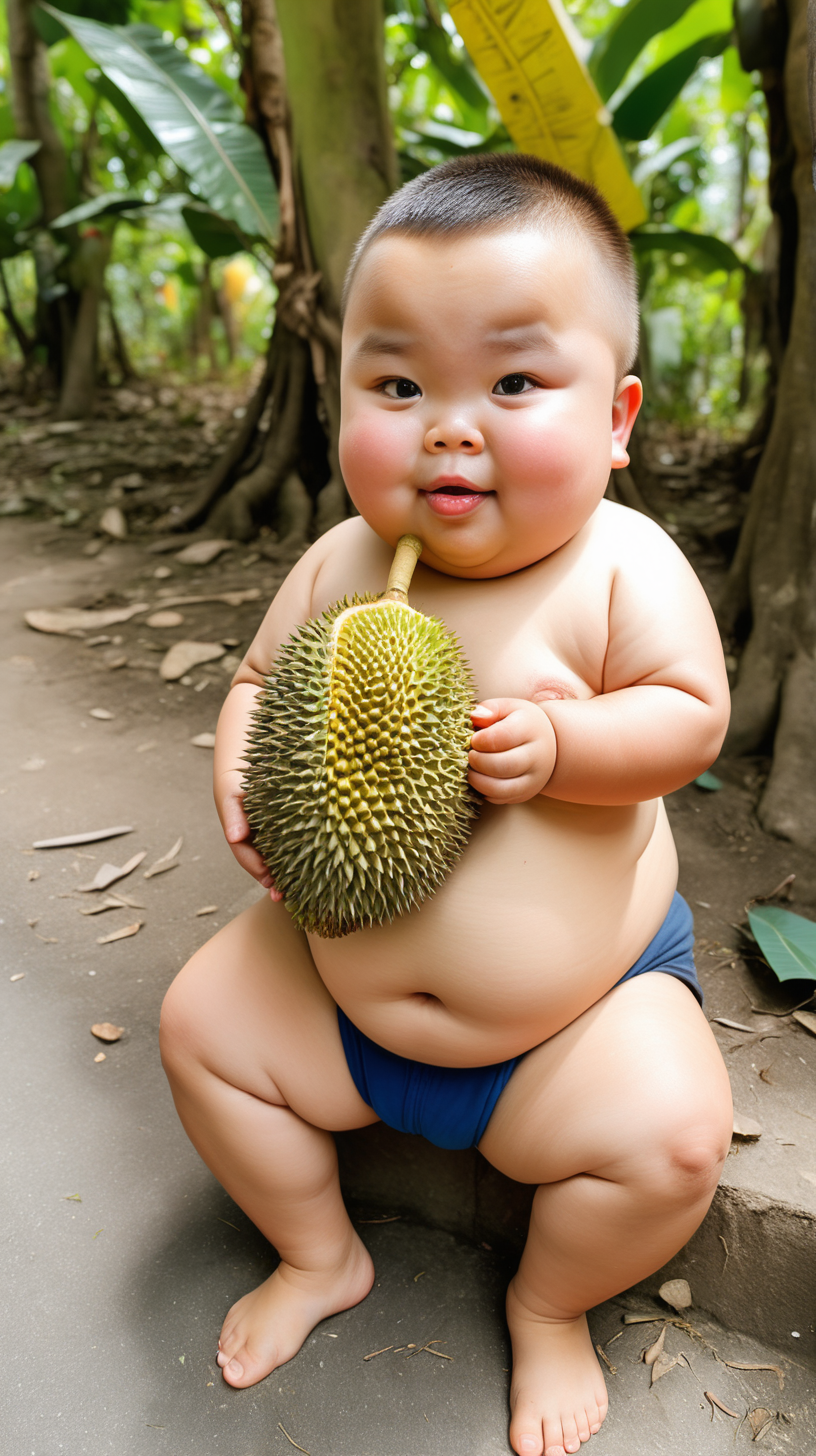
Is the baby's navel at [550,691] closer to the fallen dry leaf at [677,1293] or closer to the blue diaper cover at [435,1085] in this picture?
the blue diaper cover at [435,1085]

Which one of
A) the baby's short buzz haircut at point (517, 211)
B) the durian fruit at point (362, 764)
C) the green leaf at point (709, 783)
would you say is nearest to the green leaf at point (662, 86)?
the green leaf at point (709, 783)

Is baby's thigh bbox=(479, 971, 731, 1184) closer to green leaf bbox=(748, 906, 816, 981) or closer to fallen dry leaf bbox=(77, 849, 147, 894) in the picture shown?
green leaf bbox=(748, 906, 816, 981)

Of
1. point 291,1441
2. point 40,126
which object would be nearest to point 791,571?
point 291,1441

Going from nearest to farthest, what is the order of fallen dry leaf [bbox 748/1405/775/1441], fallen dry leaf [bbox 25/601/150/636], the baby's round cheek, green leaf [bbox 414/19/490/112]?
the baby's round cheek < fallen dry leaf [bbox 748/1405/775/1441] < fallen dry leaf [bbox 25/601/150/636] < green leaf [bbox 414/19/490/112]

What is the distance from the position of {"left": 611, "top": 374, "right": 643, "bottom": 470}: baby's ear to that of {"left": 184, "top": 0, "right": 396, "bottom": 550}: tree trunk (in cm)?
197

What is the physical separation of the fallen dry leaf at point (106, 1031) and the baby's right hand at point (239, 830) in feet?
2.00

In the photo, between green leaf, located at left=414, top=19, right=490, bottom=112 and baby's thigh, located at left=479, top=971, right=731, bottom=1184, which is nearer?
baby's thigh, located at left=479, top=971, right=731, bottom=1184

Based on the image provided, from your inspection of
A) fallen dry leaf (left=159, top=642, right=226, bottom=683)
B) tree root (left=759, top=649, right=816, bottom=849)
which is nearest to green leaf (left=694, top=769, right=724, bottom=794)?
tree root (left=759, top=649, right=816, bottom=849)

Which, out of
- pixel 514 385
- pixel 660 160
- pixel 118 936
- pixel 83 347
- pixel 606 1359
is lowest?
pixel 606 1359

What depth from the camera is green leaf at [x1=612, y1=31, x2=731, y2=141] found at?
3.21 m

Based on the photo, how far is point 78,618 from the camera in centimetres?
294

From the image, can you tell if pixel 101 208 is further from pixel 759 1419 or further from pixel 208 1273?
pixel 759 1419

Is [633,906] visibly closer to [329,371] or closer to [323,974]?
[323,974]

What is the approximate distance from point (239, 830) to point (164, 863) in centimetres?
87
